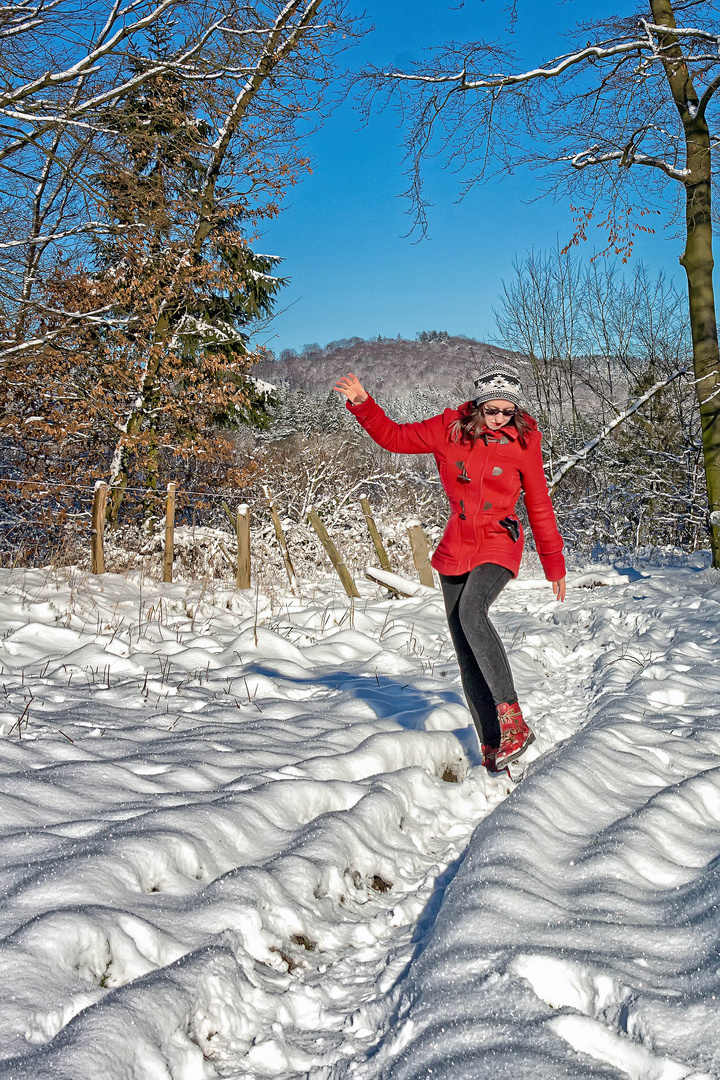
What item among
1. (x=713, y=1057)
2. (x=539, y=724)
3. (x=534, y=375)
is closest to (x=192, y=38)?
(x=539, y=724)

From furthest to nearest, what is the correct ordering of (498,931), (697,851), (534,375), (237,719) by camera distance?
(534,375) → (237,719) → (697,851) → (498,931)

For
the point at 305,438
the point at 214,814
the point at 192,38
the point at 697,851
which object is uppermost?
the point at 192,38

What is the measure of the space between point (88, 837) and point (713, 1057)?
74.9 inches

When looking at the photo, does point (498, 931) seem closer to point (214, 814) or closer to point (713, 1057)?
point (713, 1057)

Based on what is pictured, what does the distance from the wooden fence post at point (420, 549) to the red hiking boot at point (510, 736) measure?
620 cm

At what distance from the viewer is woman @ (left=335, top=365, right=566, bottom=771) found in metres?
3.51

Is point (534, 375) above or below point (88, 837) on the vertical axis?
above

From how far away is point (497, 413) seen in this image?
3572mm

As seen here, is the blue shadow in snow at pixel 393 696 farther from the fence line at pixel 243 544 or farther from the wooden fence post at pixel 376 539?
the wooden fence post at pixel 376 539

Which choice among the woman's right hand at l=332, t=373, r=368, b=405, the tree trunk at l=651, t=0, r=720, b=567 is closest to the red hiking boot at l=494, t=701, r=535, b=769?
the woman's right hand at l=332, t=373, r=368, b=405

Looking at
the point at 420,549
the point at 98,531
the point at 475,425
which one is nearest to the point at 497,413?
the point at 475,425

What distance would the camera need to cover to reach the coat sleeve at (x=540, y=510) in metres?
3.59

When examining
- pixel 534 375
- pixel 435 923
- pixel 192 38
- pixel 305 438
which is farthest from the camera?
pixel 305 438

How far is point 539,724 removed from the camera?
4.21m
